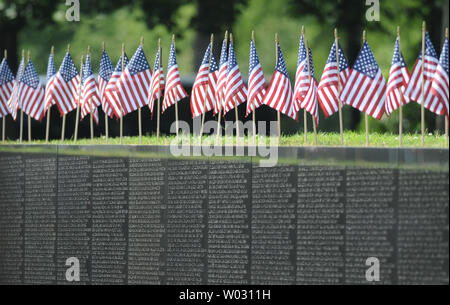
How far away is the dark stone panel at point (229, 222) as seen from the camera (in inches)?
557

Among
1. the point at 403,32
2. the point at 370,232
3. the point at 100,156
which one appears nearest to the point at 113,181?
the point at 100,156

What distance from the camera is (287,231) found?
13727 millimetres

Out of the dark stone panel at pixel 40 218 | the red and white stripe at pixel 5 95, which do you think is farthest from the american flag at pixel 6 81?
the dark stone panel at pixel 40 218

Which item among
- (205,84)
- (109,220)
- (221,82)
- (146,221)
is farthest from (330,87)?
(109,220)

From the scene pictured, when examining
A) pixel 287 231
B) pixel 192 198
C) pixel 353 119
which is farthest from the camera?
pixel 353 119

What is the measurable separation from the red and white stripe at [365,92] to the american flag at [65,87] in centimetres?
566

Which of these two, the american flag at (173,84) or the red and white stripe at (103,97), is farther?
the red and white stripe at (103,97)

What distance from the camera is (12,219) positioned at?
1738 centimetres

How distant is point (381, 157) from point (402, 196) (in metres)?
0.61

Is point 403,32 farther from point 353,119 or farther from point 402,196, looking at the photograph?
point 402,196

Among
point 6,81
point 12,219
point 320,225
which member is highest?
point 6,81

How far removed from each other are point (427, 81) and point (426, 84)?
0.08 metres

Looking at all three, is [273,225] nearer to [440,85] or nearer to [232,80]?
[232,80]

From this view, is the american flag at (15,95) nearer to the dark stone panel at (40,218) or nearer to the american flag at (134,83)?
the dark stone panel at (40,218)
